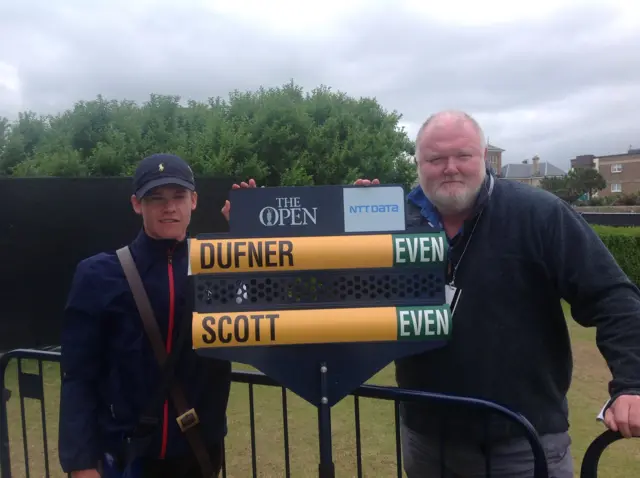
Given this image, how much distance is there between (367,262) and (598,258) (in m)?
0.91

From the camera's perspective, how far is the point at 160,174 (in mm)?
1991

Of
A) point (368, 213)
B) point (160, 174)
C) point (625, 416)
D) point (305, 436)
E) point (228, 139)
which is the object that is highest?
point (228, 139)

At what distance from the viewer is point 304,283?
1.48m

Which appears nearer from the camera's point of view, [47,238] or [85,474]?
[85,474]

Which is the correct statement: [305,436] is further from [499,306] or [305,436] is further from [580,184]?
[580,184]

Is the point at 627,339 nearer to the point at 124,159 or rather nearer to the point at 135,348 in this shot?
the point at 135,348

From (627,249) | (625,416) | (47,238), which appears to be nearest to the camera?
(625,416)

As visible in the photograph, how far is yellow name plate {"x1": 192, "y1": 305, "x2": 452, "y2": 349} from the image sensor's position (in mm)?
1452

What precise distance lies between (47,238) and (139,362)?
5.65 meters

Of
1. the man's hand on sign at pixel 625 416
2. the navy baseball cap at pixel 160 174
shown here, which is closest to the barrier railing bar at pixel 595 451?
the man's hand on sign at pixel 625 416

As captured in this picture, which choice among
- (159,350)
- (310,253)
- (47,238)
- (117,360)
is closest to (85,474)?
(117,360)

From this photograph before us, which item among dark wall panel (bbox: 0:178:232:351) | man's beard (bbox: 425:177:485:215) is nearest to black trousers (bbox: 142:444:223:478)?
man's beard (bbox: 425:177:485:215)

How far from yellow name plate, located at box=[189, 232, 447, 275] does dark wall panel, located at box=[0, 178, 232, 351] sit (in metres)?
6.00

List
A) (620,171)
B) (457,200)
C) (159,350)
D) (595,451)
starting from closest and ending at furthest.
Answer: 1. (595,451)
2. (159,350)
3. (457,200)
4. (620,171)
